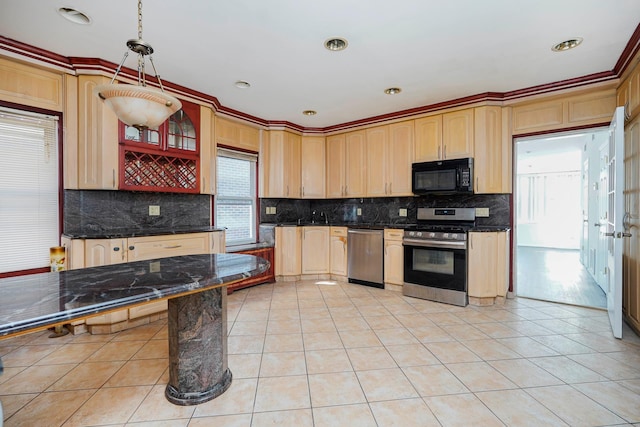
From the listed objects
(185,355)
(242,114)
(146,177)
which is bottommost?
(185,355)

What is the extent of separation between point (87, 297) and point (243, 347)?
1.51 metres

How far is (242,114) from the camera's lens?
427 cm

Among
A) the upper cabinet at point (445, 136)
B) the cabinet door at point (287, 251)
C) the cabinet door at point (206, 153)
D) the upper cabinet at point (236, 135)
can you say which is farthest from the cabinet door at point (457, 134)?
the cabinet door at point (206, 153)

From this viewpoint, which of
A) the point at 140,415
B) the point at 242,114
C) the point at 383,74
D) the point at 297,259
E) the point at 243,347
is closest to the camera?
the point at 140,415

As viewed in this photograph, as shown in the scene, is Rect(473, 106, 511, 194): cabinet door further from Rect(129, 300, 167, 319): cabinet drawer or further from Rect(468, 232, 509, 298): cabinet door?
Rect(129, 300, 167, 319): cabinet drawer

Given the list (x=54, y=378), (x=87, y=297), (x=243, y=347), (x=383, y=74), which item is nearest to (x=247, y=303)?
(x=243, y=347)

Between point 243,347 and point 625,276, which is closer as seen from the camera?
point 243,347

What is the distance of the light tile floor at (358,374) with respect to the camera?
63.2 inches

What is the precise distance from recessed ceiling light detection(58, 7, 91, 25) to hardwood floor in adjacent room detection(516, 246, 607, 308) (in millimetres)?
5191

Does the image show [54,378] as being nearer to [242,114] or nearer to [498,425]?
[498,425]

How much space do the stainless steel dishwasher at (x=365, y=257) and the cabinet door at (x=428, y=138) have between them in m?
1.20

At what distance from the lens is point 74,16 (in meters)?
2.16

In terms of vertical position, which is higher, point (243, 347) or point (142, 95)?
point (142, 95)

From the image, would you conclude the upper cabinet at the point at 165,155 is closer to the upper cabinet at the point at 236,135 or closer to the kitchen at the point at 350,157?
the kitchen at the point at 350,157
